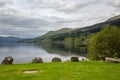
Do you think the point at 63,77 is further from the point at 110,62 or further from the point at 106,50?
the point at 106,50

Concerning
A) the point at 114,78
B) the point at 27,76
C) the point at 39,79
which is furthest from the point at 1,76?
the point at 114,78

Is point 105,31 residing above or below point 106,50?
above

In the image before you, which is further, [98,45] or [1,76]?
[98,45]

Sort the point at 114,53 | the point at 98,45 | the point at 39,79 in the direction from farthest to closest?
1. the point at 98,45
2. the point at 114,53
3. the point at 39,79

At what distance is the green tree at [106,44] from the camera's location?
6794cm

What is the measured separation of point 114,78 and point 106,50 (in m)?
48.5

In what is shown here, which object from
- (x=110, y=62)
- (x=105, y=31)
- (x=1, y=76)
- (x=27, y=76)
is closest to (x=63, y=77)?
(x=27, y=76)

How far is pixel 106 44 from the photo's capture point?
229 ft

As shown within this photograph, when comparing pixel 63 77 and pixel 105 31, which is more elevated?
pixel 105 31

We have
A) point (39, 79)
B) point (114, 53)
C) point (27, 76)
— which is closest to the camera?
point (39, 79)

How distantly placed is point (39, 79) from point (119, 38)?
53214mm

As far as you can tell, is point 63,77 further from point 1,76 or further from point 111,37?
point 111,37

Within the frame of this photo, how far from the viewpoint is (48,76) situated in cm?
2239

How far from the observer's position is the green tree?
223 feet
